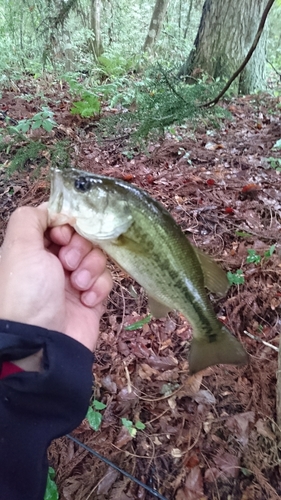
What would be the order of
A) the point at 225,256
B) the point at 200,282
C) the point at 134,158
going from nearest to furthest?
the point at 200,282, the point at 225,256, the point at 134,158

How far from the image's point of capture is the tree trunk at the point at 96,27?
1086 cm

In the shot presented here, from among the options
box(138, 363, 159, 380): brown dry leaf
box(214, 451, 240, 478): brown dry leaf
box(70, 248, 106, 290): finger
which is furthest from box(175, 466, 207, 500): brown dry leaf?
box(70, 248, 106, 290): finger

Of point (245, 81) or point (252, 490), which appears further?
point (245, 81)

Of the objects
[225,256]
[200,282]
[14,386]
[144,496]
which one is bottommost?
[144,496]

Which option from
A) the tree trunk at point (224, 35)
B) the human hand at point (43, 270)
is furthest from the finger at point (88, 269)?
the tree trunk at point (224, 35)

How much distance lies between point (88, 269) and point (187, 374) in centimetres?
159

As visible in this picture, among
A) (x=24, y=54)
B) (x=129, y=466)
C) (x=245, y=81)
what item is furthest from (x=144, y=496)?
(x=24, y=54)

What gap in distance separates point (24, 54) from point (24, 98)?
3281mm

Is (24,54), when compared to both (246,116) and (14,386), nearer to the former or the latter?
(246,116)

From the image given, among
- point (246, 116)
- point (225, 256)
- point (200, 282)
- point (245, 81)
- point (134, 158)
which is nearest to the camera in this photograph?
point (200, 282)

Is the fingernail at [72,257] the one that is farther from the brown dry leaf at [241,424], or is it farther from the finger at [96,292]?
the brown dry leaf at [241,424]

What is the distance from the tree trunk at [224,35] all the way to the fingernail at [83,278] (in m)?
6.36

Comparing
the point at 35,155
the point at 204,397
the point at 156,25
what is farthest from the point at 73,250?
the point at 156,25

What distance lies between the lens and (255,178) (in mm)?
5277
